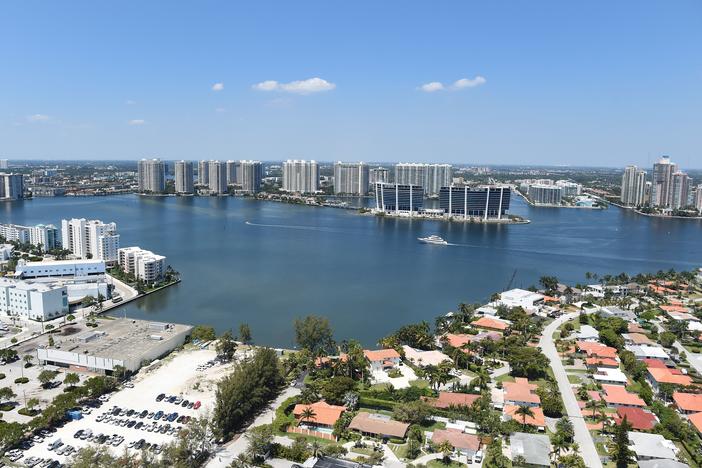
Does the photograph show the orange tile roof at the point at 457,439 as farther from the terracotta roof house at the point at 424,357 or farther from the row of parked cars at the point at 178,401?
the row of parked cars at the point at 178,401

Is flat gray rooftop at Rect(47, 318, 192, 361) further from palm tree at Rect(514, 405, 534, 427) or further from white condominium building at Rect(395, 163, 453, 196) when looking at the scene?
white condominium building at Rect(395, 163, 453, 196)

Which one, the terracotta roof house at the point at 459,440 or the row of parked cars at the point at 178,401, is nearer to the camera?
the terracotta roof house at the point at 459,440

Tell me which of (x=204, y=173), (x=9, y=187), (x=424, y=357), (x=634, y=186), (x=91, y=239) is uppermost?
(x=204, y=173)

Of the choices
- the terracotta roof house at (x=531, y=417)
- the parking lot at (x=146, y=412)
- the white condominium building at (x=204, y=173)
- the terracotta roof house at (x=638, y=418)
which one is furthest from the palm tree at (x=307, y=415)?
the white condominium building at (x=204, y=173)

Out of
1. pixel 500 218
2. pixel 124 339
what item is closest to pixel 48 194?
pixel 500 218

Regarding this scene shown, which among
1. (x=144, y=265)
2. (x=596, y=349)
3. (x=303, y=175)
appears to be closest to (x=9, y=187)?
(x=303, y=175)

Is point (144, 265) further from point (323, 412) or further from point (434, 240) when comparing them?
point (434, 240)
